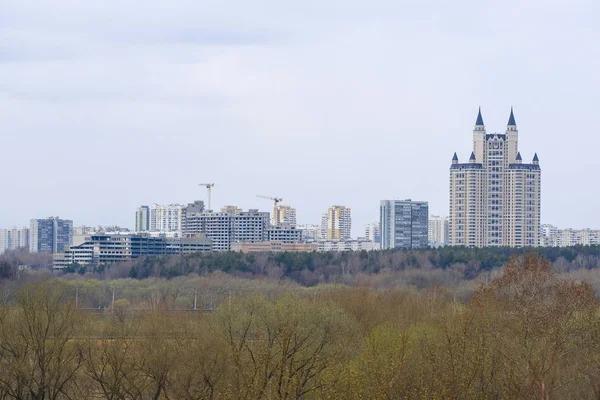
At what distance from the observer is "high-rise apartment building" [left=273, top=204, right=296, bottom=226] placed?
16512cm

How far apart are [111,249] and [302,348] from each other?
87.1 meters

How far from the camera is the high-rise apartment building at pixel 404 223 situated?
144375 mm

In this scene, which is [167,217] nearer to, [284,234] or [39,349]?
[284,234]

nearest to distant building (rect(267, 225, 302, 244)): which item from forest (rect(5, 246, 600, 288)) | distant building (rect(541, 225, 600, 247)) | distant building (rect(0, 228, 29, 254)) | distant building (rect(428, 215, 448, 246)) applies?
distant building (rect(541, 225, 600, 247))

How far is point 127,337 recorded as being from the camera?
29.9 m

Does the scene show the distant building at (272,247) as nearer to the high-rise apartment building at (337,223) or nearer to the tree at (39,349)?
the high-rise apartment building at (337,223)

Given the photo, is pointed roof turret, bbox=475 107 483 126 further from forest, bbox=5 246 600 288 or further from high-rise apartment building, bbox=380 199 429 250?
forest, bbox=5 246 600 288

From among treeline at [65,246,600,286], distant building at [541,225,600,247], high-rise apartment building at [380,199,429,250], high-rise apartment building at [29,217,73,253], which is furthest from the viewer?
high-rise apartment building at [29,217,73,253]

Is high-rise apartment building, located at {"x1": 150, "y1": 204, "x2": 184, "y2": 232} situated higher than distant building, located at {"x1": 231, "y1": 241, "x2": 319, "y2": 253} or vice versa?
high-rise apartment building, located at {"x1": 150, "y1": 204, "x2": 184, "y2": 232}

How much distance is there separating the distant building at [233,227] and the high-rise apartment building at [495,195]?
923 inches

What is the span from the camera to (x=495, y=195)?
406 ft

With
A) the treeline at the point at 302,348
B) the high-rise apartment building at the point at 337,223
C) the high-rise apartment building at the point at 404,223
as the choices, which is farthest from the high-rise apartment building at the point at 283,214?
the treeline at the point at 302,348

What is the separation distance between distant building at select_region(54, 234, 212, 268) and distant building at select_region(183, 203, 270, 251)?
62.2ft

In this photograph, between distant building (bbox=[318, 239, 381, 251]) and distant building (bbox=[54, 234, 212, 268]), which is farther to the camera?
distant building (bbox=[318, 239, 381, 251])
